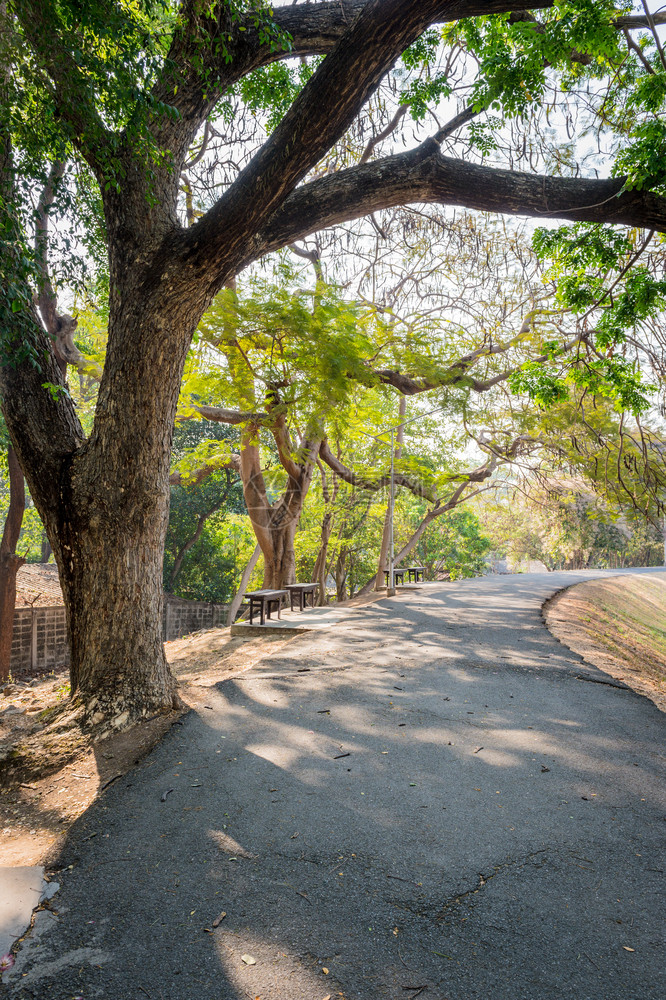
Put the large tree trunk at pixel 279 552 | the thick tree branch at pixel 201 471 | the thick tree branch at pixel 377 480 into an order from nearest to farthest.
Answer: the large tree trunk at pixel 279 552 < the thick tree branch at pixel 201 471 < the thick tree branch at pixel 377 480

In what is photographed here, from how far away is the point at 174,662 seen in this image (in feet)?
30.7

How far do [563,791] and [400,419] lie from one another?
16.4 meters

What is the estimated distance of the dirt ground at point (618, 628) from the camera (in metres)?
7.94

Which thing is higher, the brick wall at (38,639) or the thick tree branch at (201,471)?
the thick tree branch at (201,471)

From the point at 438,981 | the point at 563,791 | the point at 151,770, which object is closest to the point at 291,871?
the point at 438,981

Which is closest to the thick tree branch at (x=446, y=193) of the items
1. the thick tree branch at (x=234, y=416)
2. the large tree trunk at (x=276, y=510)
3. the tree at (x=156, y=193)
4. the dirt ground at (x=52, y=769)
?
the tree at (x=156, y=193)

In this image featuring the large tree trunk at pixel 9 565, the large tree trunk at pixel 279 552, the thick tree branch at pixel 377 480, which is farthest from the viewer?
the thick tree branch at pixel 377 480

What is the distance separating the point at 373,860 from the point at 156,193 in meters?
5.62

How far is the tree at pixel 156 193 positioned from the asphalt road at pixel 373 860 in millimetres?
1490

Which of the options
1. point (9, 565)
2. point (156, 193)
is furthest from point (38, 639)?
point (156, 193)

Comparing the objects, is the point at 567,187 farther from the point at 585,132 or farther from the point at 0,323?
the point at 0,323

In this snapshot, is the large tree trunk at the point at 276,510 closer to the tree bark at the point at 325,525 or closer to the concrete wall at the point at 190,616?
the tree bark at the point at 325,525

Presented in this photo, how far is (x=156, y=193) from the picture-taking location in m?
5.34

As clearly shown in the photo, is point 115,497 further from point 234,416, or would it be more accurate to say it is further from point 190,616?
point 190,616
